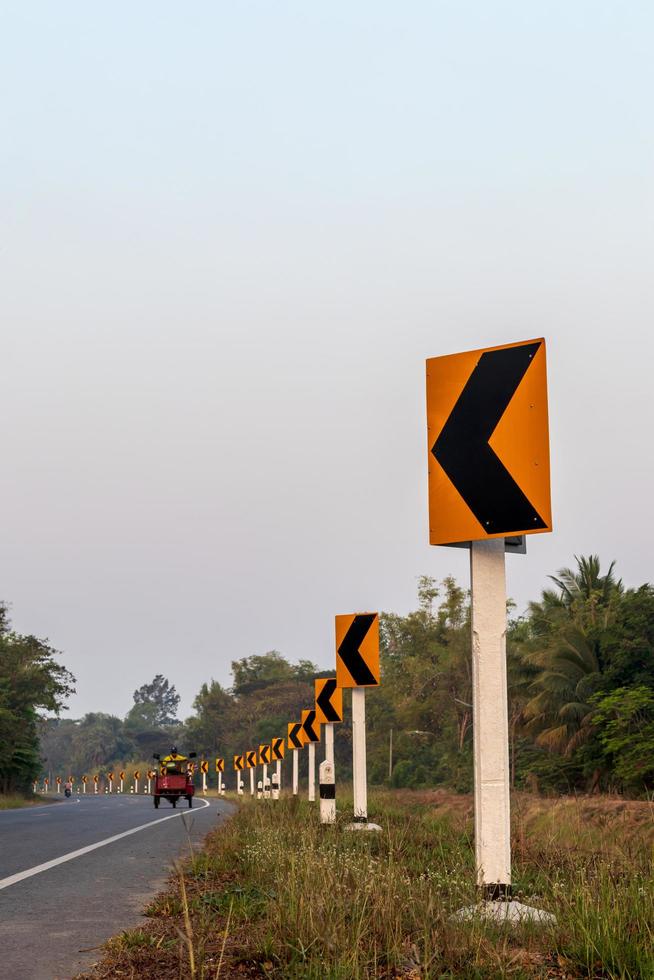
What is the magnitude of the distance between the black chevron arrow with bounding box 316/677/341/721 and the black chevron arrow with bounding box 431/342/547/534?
456 inches

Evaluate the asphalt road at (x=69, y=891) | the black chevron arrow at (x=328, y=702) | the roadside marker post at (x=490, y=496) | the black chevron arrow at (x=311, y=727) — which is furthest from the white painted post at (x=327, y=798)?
the black chevron arrow at (x=311, y=727)

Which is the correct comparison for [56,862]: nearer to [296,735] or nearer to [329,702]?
[329,702]

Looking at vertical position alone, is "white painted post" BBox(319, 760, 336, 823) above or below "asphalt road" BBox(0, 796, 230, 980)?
above

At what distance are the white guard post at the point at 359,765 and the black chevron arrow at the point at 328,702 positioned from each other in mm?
3109

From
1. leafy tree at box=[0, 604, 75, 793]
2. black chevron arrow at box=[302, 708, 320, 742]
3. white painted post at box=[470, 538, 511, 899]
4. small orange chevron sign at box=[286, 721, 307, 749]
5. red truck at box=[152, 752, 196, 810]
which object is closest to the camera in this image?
white painted post at box=[470, 538, 511, 899]

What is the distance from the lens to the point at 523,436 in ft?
22.8

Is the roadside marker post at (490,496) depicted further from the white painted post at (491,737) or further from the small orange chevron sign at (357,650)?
the small orange chevron sign at (357,650)

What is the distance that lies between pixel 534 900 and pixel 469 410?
300 centimetres

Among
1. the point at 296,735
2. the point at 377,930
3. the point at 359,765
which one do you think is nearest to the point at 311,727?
the point at 296,735

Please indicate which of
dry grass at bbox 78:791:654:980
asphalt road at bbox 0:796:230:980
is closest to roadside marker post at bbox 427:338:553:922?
dry grass at bbox 78:791:654:980

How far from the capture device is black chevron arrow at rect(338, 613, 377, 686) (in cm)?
1462

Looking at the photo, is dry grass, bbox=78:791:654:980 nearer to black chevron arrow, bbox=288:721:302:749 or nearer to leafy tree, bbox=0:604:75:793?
black chevron arrow, bbox=288:721:302:749

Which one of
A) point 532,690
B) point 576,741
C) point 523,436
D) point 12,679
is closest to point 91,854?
point 523,436

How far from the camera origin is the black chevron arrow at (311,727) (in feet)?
85.8
